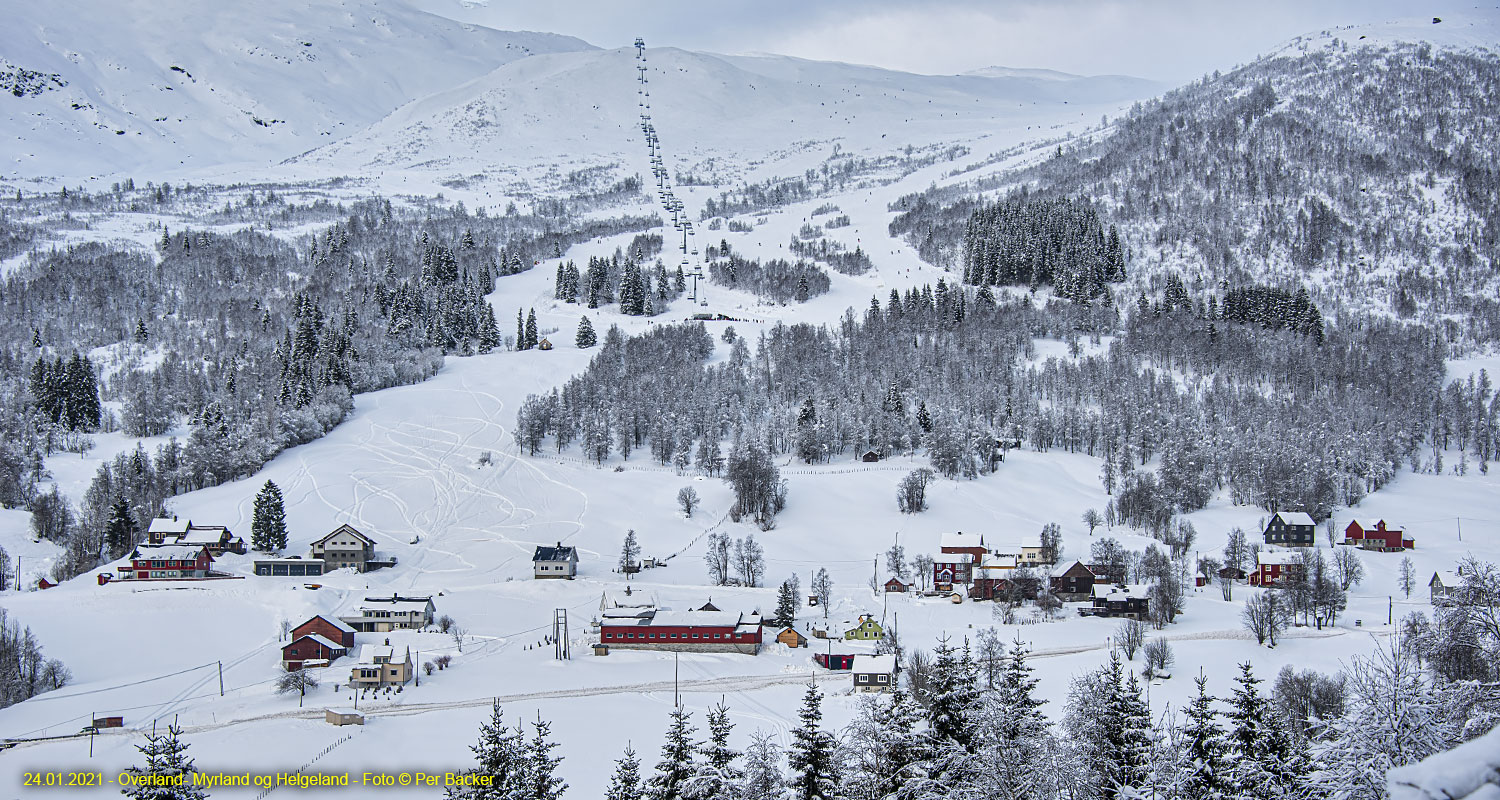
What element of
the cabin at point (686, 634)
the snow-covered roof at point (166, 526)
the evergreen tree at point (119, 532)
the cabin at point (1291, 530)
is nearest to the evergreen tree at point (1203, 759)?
the cabin at point (686, 634)

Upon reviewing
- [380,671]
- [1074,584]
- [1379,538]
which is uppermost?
[1379,538]

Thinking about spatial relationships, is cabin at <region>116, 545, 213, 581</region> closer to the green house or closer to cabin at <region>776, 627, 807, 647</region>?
cabin at <region>776, 627, 807, 647</region>

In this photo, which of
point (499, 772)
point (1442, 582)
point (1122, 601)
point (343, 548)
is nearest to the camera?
point (499, 772)

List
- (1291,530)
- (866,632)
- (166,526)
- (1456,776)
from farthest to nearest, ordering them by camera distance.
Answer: (1291,530) → (166,526) → (866,632) → (1456,776)

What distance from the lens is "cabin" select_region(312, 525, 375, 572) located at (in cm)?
7838

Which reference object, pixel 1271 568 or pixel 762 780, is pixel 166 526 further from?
pixel 1271 568

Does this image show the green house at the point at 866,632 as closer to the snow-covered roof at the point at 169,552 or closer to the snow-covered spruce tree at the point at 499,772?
the snow-covered spruce tree at the point at 499,772

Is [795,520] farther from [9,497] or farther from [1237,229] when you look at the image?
[1237,229]

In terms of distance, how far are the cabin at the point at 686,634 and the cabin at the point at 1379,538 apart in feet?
185

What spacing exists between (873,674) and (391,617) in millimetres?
31835

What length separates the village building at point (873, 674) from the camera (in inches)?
1970

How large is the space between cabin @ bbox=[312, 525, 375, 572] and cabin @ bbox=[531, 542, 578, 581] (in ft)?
42.9

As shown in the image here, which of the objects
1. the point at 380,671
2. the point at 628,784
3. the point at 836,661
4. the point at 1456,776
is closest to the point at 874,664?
the point at 836,661

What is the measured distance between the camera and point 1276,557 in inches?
3150
